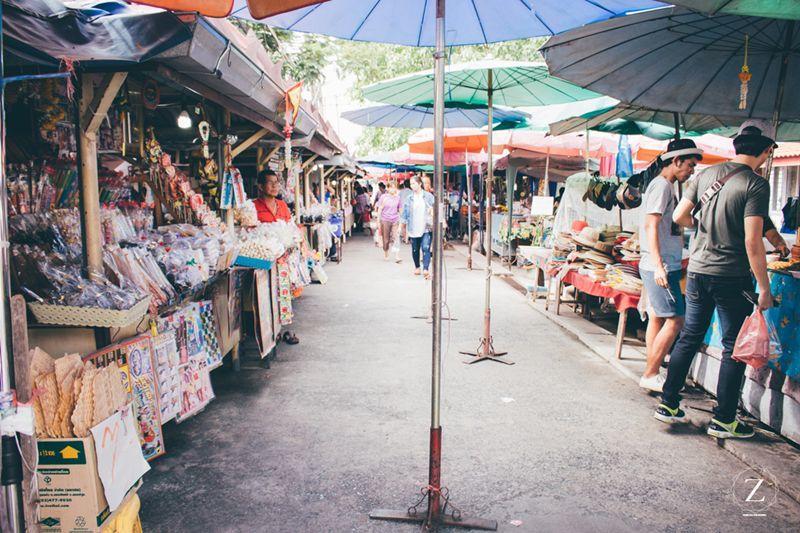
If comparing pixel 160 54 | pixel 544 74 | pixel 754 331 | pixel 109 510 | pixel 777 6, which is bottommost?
pixel 109 510

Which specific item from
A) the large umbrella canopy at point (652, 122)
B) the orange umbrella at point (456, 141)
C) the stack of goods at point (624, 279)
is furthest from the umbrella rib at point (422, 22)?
the orange umbrella at point (456, 141)

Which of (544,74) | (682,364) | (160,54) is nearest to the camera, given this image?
(160,54)

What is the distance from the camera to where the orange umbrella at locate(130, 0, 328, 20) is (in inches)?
89.5

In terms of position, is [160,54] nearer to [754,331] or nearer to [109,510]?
[109,510]

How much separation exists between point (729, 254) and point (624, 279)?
2279 mm

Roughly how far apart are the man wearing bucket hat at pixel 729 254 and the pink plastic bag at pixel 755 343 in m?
0.12

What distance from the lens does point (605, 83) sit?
211 inches

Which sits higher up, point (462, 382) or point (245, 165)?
point (245, 165)

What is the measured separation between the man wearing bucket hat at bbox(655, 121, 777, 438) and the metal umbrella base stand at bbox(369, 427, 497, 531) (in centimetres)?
222

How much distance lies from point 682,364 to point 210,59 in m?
4.13

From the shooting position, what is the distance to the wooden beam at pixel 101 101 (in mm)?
3322

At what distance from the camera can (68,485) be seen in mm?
2365

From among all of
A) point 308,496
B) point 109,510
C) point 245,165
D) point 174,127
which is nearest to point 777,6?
point 308,496

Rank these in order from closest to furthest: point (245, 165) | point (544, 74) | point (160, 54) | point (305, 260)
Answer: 1. point (160, 54)
2. point (544, 74)
3. point (305, 260)
4. point (245, 165)
